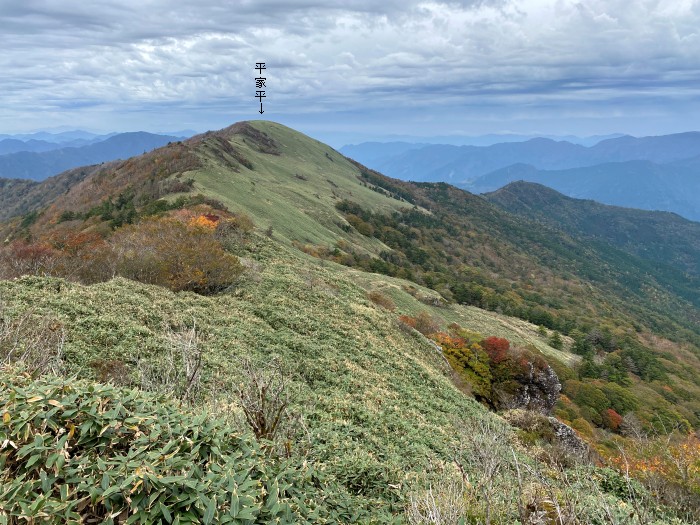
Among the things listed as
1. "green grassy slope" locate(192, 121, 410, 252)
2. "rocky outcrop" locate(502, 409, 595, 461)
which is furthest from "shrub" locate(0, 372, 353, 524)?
"green grassy slope" locate(192, 121, 410, 252)

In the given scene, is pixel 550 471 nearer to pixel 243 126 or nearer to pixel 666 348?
pixel 666 348

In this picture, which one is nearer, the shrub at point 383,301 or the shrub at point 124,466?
the shrub at point 124,466

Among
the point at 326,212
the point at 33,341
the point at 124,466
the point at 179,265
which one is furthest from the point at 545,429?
the point at 326,212

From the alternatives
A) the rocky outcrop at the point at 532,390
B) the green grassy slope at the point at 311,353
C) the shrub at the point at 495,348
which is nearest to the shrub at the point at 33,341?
the green grassy slope at the point at 311,353

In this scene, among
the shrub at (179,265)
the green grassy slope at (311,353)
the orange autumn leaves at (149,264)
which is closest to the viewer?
the green grassy slope at (311,353)

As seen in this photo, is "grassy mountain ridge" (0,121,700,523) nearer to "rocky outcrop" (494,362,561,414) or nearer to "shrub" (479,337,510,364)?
"shrub" (479,337,510,364)

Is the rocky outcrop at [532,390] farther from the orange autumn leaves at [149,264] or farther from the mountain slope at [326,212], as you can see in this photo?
the mountain slope at [326,212]

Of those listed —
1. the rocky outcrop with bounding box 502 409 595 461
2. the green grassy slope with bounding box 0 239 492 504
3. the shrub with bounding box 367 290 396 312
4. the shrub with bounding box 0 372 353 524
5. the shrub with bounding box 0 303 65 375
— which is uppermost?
the shrub with bounding box 0 372 353 524

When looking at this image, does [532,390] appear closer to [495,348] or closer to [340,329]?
[495,348]

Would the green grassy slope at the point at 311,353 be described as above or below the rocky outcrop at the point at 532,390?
above

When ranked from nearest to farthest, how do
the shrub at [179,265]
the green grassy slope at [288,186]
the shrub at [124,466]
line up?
1. the shrub at [124,466]
2. the shrub at [179,265]
3. the green grassy slope at [288,186]

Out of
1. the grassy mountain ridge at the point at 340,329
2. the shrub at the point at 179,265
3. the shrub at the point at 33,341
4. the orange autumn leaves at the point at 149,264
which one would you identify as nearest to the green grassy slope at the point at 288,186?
the grassy mountain ridge at the point at 340,329

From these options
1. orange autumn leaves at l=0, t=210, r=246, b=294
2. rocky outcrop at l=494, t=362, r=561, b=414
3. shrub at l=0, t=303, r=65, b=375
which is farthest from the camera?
rocky outcrop at l=494, t=362, r=561, b=414

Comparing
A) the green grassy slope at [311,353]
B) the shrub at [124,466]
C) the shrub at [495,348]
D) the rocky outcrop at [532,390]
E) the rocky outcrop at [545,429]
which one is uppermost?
the shrub at [124,466]
